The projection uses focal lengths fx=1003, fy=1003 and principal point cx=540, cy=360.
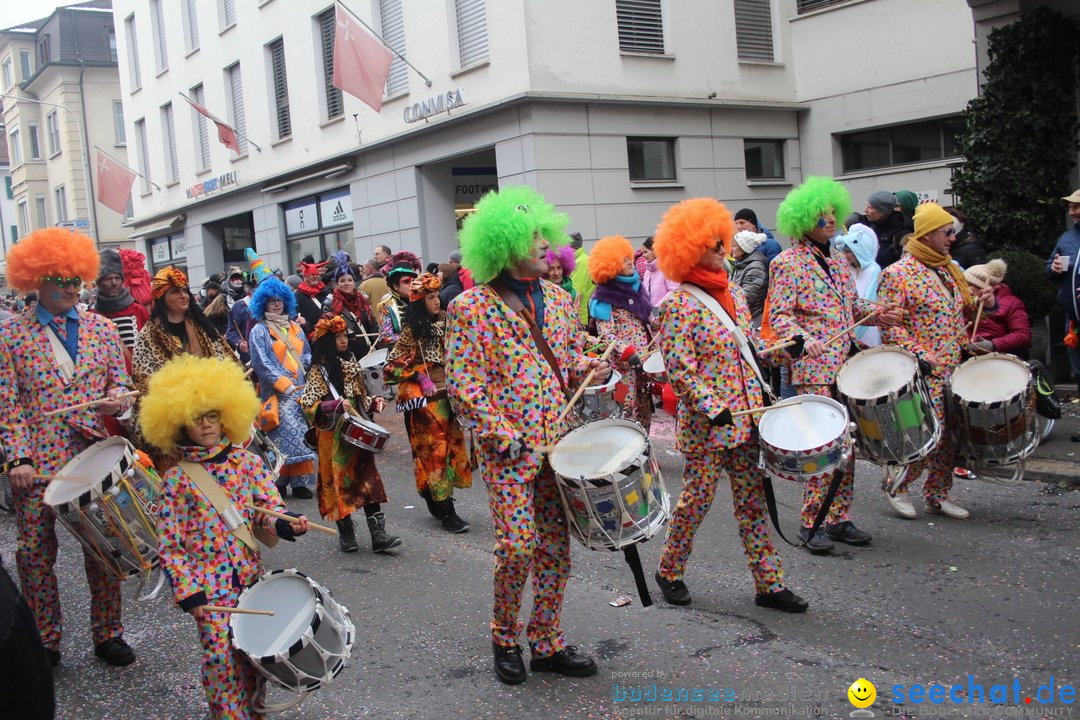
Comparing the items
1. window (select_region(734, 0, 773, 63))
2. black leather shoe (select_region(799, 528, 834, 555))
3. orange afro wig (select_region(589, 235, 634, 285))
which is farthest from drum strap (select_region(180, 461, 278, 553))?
window (select_region(734, 0, 773, 63))

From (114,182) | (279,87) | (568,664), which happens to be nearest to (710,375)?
(568,664)

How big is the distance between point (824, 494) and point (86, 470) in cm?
390

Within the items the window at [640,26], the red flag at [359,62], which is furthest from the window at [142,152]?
the window at [640,26]

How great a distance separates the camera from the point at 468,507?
7844mm

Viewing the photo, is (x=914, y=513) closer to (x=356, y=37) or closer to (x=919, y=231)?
(x=919, y=231)

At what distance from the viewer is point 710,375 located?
485 cm

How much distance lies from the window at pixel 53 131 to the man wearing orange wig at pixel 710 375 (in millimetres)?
45008

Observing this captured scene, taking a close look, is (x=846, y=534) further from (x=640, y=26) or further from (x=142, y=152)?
(x=142, y=152)

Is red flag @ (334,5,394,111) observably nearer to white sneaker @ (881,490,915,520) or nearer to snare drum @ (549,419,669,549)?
white sneaker @ (881,490,915,520)

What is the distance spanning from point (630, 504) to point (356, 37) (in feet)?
48.0

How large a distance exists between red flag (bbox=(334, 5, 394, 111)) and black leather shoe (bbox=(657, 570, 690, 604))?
13.3 meters

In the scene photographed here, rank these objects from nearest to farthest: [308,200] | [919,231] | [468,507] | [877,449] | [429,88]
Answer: [877,449] < [919,231] < [468,507] < [429,88] < [308,200]

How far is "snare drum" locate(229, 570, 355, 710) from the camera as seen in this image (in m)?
3.49

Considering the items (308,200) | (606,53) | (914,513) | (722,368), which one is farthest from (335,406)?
(308,200)
